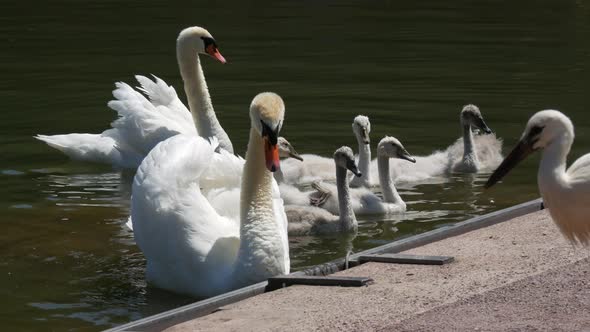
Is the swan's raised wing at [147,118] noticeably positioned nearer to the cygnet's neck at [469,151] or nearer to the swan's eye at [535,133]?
the cygnet's neck at [469,151]

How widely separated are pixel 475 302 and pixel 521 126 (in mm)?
8111

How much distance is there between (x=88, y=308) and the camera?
8.16m

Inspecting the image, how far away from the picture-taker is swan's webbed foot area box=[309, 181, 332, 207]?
11211 millimetres

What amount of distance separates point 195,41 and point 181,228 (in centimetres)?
496

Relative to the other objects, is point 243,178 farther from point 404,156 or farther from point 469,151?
Answer: point 469,151

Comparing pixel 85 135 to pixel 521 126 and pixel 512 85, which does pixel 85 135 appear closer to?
pixel 521 126

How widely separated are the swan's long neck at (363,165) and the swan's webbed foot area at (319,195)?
73cm

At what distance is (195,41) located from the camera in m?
13.0

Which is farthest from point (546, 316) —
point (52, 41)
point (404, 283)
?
point (52, 41)

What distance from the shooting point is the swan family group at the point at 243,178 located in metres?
6.97

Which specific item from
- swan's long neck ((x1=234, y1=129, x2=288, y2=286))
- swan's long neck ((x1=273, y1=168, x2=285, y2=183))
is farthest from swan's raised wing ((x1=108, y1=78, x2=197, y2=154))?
swan's long neck ((x1=234, y1=129, x2=288, y2=286))

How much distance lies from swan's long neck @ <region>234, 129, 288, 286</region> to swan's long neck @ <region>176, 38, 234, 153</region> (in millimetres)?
3568

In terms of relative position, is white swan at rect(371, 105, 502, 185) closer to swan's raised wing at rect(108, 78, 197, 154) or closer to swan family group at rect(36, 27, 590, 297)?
swan family group at rect(36, 27, 590, 297)

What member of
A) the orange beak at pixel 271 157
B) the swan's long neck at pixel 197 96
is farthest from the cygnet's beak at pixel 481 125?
the orange beak at pixel 271 157
